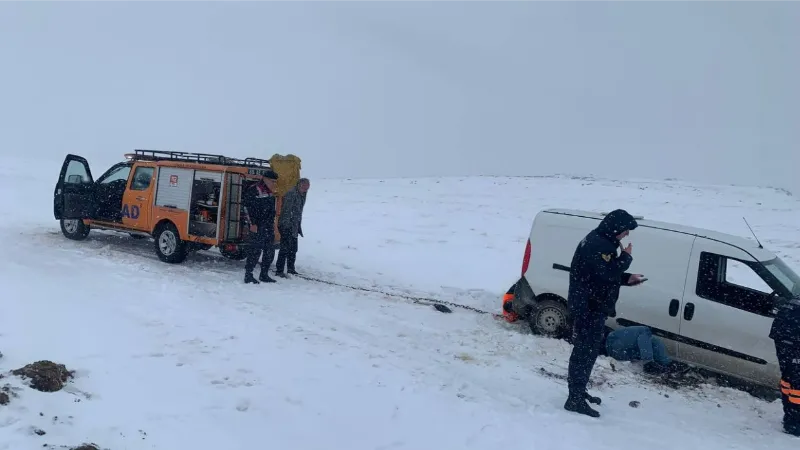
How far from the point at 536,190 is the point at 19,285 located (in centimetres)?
2232

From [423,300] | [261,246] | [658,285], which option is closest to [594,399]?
[658,285]

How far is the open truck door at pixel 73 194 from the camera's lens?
12.7 m

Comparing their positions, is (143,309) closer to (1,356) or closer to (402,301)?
(1,356)

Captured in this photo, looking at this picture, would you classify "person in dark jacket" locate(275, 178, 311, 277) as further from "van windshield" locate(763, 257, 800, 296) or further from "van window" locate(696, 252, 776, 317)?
"van windshield" locate(763, 257, 800, 296)

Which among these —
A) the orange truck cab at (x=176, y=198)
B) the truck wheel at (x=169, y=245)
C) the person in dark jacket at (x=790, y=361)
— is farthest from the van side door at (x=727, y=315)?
the truck wheel at (x=169, y=245)

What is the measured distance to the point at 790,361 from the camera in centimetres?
584

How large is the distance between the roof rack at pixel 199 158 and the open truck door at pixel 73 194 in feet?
4.53

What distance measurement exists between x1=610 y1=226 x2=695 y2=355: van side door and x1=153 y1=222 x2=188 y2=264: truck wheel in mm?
7695

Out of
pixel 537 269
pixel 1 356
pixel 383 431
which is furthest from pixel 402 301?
pixel 1 356

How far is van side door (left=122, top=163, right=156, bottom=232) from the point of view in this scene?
11.8 meters

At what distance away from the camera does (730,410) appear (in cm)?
639

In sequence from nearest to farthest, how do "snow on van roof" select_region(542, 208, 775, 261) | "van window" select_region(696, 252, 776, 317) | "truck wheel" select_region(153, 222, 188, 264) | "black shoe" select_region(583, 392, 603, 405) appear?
"black shoe" select_region(583, 392, 603, 405), "van window" select_region(696, 252, 776, 317), "snow on van roof" select_region(542, 208, 775, 261), "truck wheel" select_region(153, 222, 188, 264)

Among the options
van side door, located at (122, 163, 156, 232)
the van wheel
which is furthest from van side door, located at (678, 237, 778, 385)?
van side door, located at (122, 163, 156, 232)

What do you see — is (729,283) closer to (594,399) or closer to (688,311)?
(688,311)
